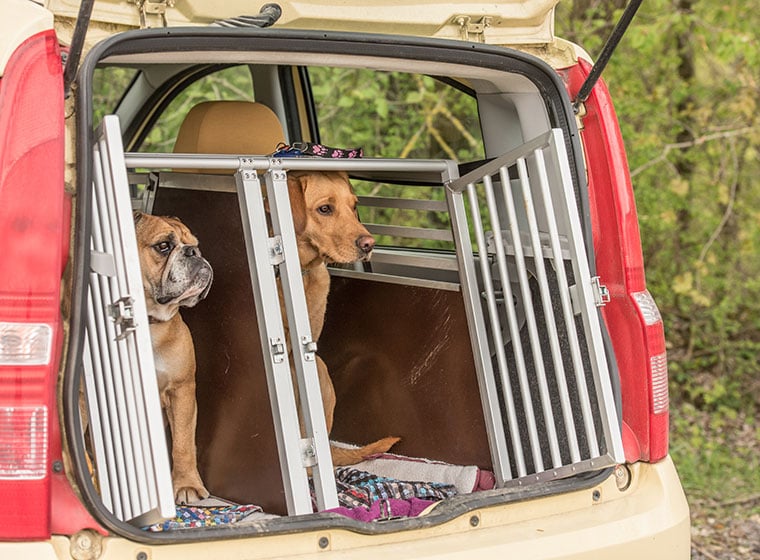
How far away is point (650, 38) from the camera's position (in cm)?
650

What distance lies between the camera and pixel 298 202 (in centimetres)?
357

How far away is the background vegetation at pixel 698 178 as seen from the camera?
6.95 metres

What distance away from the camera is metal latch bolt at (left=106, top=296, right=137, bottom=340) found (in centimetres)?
228

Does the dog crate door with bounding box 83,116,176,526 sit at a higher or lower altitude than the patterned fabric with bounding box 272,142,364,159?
lower

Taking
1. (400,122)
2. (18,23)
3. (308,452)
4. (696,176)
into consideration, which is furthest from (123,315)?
(696,176)

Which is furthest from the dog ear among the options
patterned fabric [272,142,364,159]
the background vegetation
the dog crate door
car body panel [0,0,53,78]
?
the background vegetation

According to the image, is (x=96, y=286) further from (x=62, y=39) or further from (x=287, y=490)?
(x=287, y=490)

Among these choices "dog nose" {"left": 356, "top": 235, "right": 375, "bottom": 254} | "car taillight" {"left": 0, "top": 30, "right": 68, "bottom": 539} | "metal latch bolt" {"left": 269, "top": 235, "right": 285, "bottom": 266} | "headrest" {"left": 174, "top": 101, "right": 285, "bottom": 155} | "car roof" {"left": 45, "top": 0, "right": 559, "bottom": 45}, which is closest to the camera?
"car taillight" {"left": 0, "top": 30, "right": 68, "bottom": 539}

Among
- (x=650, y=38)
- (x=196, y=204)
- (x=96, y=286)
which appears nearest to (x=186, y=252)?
(x=196, y=204)

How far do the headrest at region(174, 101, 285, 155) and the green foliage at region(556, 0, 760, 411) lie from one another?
3839mm

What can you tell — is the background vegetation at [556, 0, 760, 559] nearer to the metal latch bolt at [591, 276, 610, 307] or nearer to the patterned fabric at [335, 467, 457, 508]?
the patterned fabric at [335, 467, 457, 508]

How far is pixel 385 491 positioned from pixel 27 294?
1614mm

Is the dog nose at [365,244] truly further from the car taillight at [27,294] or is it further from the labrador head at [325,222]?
the car taillight at [27,294]

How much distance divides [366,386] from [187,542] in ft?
5.95
